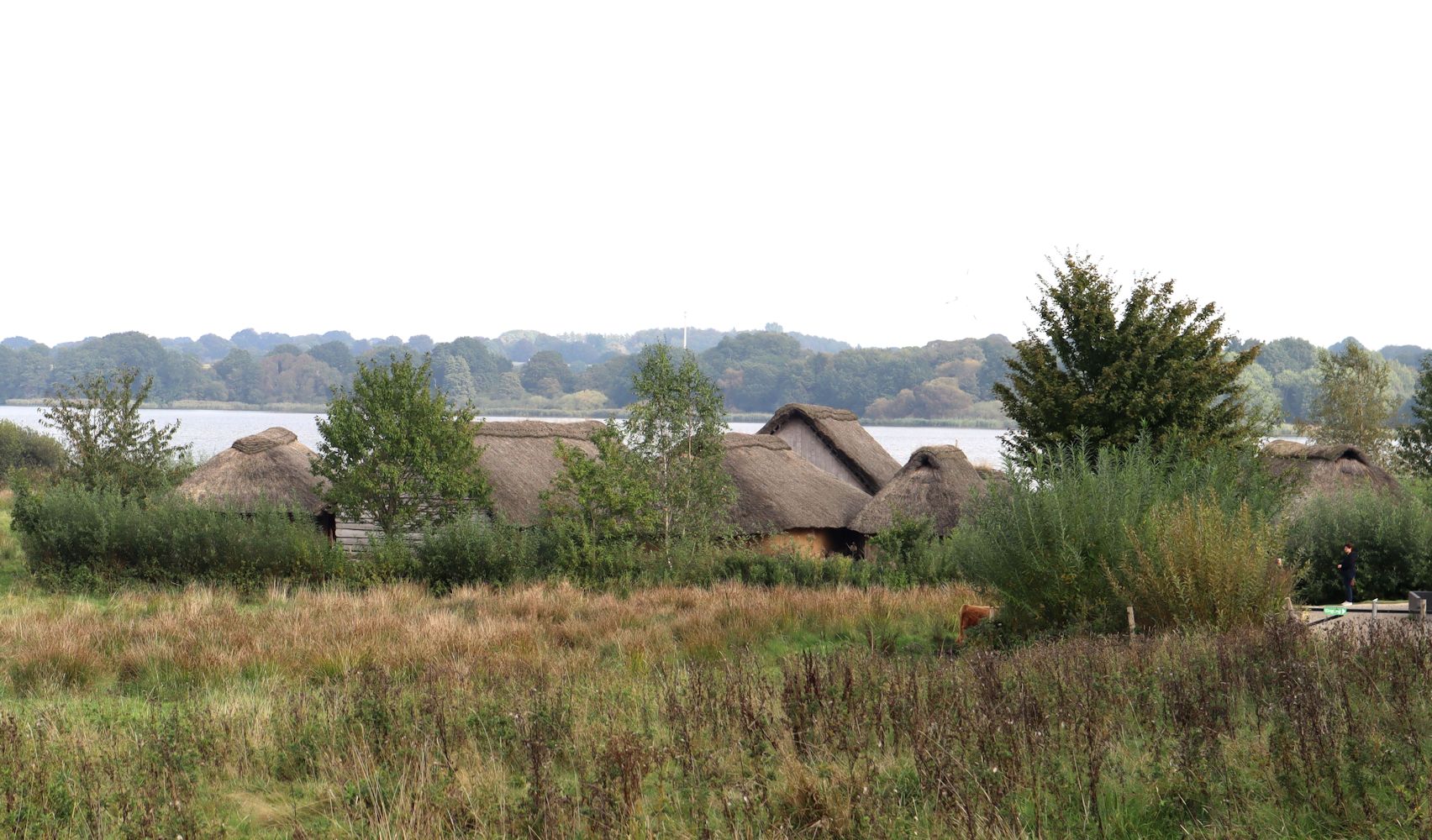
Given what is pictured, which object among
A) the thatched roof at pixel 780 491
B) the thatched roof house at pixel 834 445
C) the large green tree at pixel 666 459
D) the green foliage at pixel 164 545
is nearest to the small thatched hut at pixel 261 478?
the green foliage at pixel 164 545

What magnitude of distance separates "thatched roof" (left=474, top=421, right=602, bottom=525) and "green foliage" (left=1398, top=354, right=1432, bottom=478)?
2879 centimetres

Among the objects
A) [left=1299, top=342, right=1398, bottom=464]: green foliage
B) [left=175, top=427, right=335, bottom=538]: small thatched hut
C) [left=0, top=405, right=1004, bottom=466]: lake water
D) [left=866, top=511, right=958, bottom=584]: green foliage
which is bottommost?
[left=0, top=405, right=1004, bottom=466]: lake water

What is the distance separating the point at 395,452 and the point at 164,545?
469cm

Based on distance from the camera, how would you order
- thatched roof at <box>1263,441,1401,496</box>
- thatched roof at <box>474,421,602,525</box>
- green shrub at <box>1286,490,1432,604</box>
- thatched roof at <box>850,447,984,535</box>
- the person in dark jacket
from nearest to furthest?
the person in dark jacket, green shrub at <box>1286,490,1432,604</box>, thatched roof at <box>474,421,602,525</box>, thatched roof at <box>850,447,984,535</box>, thatched roof at <box>1263,441,1401,496</box>

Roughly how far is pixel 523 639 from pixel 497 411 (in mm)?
138375

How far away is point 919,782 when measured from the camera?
5824 mm

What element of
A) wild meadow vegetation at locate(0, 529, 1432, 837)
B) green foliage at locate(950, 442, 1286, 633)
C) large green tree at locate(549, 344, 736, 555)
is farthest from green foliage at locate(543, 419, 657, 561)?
wild meadow vegetation at locate(0, 529, 1432, 837)

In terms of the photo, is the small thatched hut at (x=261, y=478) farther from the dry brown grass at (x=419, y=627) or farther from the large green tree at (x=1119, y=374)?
the large green tree at (x=1119, y=374)

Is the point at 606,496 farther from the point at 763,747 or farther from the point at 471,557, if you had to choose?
the point at 763,747

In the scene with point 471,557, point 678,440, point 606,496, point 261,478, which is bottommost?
point 471,557

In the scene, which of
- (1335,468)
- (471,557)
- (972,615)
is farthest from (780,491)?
(972,615)

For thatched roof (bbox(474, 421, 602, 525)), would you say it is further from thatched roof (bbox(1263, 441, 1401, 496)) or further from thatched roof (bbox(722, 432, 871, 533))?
thatched roof (bbox(1263, 441, 1401, 496))

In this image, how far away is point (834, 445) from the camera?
124 ft

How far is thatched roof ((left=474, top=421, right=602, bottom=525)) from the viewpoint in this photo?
27.9 metres
